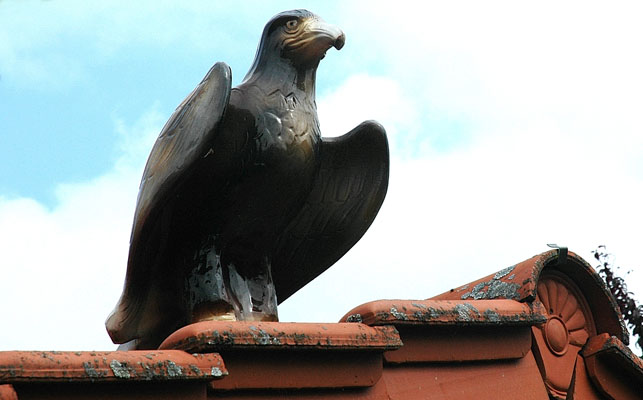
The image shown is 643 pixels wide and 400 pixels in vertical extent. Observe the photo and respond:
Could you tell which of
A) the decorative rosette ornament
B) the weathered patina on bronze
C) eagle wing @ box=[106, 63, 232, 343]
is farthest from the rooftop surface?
eagle wing @ box=[106, 63, 232, 343]

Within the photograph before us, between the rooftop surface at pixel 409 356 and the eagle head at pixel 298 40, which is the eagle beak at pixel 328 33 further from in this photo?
the rooftop surface at pixel 409 356

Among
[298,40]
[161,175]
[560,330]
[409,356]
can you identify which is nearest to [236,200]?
[161,175]

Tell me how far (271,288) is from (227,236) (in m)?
0.23

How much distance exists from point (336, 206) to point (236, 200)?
17.7 inches

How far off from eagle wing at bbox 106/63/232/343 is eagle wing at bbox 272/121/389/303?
18.6 inches

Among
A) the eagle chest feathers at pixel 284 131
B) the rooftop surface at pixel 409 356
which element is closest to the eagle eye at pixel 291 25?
the eagle chest feathers at pixel 284 131

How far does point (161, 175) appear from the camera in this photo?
257cm

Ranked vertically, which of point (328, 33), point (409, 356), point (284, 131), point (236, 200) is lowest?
point (409, 356)

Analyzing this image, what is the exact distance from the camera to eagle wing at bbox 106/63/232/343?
8.27 feet

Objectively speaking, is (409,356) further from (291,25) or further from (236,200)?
(291,25)

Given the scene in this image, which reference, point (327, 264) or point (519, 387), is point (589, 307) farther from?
point (327, 264)

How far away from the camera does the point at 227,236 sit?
108 inches

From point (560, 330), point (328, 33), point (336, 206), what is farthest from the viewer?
point (336, 206)

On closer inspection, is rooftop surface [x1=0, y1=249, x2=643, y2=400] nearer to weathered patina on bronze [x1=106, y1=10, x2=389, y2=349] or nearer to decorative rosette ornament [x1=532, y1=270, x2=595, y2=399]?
decorative rosette ornament [x1=532, y1=270, x2=595, y2=399]
